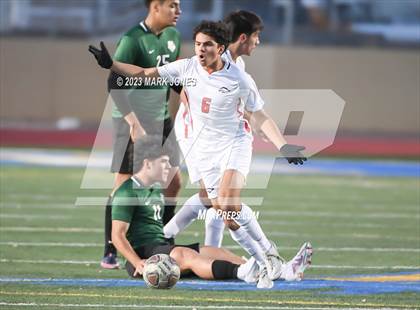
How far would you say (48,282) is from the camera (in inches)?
298

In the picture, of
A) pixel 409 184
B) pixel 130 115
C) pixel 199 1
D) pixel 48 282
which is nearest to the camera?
pixel 48 282

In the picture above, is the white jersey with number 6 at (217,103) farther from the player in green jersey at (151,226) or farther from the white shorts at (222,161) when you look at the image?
the player in green jersey at (151,226)

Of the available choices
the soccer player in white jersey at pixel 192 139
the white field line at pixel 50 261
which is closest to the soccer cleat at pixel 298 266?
the soccer player in white jersey at pixel 192 139

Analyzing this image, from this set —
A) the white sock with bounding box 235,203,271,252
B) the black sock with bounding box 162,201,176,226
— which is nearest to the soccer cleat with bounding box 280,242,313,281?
the white sock with bounding box 235,203,271,252

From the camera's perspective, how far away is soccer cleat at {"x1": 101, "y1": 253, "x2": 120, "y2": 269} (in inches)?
329

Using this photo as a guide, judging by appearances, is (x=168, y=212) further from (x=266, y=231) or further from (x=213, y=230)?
(x=266, y=231)

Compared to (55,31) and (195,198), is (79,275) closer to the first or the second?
(195,198)

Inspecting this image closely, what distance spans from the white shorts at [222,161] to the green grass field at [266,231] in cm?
91

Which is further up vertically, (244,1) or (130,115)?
(130,115)

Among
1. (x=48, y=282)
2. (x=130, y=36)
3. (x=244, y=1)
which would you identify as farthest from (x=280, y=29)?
(x=48, y=282)

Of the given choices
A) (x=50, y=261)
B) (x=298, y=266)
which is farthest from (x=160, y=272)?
(x=50, y=261)

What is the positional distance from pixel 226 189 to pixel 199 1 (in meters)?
15.8

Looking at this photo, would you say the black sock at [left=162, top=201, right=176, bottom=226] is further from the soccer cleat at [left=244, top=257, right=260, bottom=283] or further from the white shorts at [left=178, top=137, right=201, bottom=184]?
the soccer cleat at [left=244, top=257, right=260, bottom=283]

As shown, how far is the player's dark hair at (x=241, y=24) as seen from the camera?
848 cm
